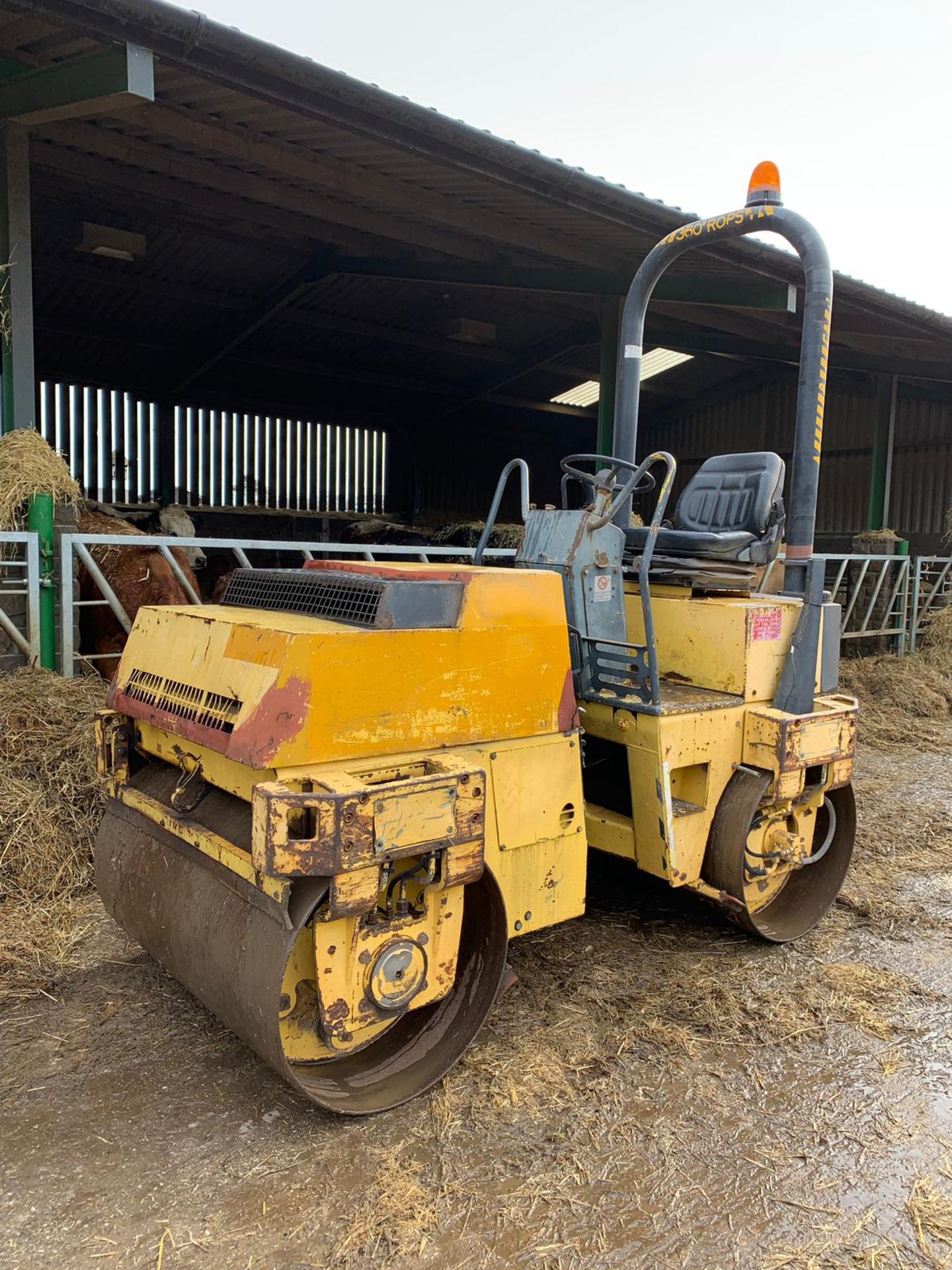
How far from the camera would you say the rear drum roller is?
143 inches

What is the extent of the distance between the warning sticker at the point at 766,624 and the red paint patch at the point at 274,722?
2.04 metres

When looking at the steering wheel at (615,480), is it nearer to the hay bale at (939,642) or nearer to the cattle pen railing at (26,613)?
the cattle pen railing at (26,613)

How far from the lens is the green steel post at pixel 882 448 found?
1377cm

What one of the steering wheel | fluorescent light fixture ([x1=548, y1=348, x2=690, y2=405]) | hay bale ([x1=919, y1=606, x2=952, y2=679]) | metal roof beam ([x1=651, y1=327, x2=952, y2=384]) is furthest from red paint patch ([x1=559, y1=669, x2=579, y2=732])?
fluorescent light fixture ([x1=548, y1=348, x2=690, y2=405])

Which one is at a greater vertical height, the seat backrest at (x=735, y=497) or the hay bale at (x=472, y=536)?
the seat backrest at (x=735, y=497)

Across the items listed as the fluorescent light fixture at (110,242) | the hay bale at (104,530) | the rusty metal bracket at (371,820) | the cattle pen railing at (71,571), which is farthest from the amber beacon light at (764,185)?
the fluorescent light fixture at (110,242)

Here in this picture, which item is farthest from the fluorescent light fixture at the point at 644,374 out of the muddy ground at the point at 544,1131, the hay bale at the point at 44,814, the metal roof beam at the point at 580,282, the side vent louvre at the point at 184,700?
the side vent louvre at the point at 184,700

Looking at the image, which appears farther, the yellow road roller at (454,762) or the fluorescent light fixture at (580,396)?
→ the fluorescent light fixture at (580,396)

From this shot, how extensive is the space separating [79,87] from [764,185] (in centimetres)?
423

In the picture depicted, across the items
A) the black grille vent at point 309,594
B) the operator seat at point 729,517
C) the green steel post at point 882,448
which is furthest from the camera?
the green steel post at point 882,448

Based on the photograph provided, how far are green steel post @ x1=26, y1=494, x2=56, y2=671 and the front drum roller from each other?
2330 mm

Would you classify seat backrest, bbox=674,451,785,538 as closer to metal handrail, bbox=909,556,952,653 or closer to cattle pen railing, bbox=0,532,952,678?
cattle pen railing, bbox=0,532,952,678

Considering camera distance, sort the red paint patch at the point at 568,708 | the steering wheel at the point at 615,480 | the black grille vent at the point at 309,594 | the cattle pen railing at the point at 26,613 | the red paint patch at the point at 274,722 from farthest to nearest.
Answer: the cattle pen railing at the point at 26,613 < the steering wheel at the point at 615,480 < the red paint patch at the point at 568,708 < the black grille vent at the point at 309,594 < the red paint patch at the point at 274,722

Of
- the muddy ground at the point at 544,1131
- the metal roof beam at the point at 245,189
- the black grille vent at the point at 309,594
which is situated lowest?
the muddy ground at the point at 544,1131
